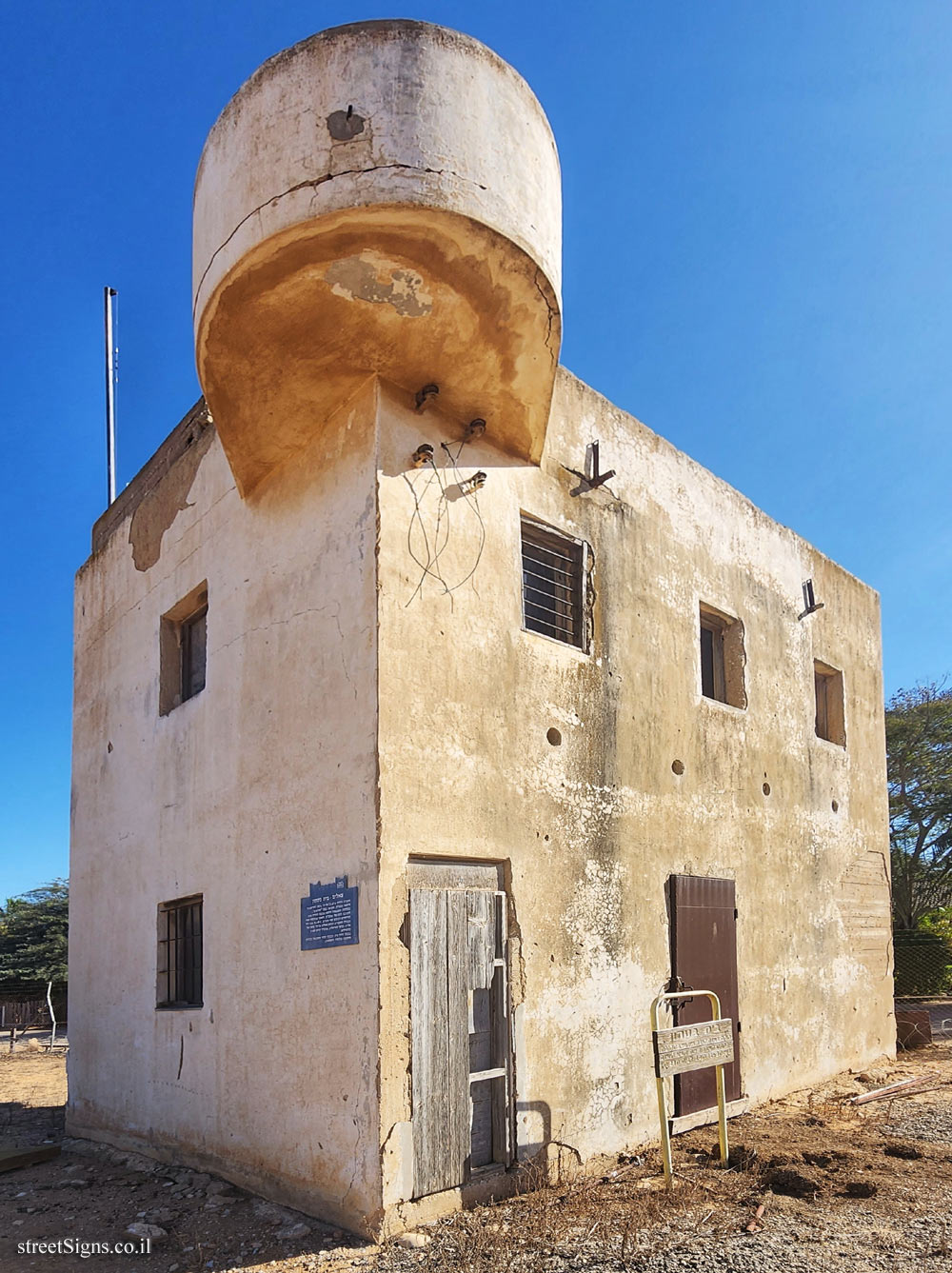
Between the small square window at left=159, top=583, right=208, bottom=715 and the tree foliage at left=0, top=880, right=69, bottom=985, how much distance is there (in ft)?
73.0

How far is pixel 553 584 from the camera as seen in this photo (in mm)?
8102

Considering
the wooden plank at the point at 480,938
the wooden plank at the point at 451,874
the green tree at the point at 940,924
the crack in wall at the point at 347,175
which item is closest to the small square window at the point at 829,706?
the wooden plank at the point at 451,874

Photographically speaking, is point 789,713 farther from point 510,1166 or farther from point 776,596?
point 510,1166

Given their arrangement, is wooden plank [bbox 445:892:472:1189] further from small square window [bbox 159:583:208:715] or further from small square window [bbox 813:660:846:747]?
small square window [bbox 813:660:846:747]

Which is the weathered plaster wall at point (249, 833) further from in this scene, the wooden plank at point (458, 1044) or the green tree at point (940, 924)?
the green tree at point (940, 924)

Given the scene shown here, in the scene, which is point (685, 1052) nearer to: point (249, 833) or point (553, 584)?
point (249, 833)

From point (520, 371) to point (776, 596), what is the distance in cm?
524

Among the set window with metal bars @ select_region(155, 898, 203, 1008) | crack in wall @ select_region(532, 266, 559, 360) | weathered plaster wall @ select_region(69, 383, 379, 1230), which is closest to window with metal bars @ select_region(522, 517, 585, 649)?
crack in wall @ select_region(532, 266, 559, 360)

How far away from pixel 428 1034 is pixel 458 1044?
0.88 ft

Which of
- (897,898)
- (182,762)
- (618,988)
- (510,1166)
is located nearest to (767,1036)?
(618,988)

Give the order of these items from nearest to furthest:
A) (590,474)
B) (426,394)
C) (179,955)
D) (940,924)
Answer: (426,394)
(590,474)
(179,955)
(940,924)

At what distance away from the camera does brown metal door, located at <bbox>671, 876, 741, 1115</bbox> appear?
27.6 feet

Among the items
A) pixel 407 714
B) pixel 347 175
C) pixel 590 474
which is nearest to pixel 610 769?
pixel 407 714

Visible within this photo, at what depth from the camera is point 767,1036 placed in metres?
9.75
